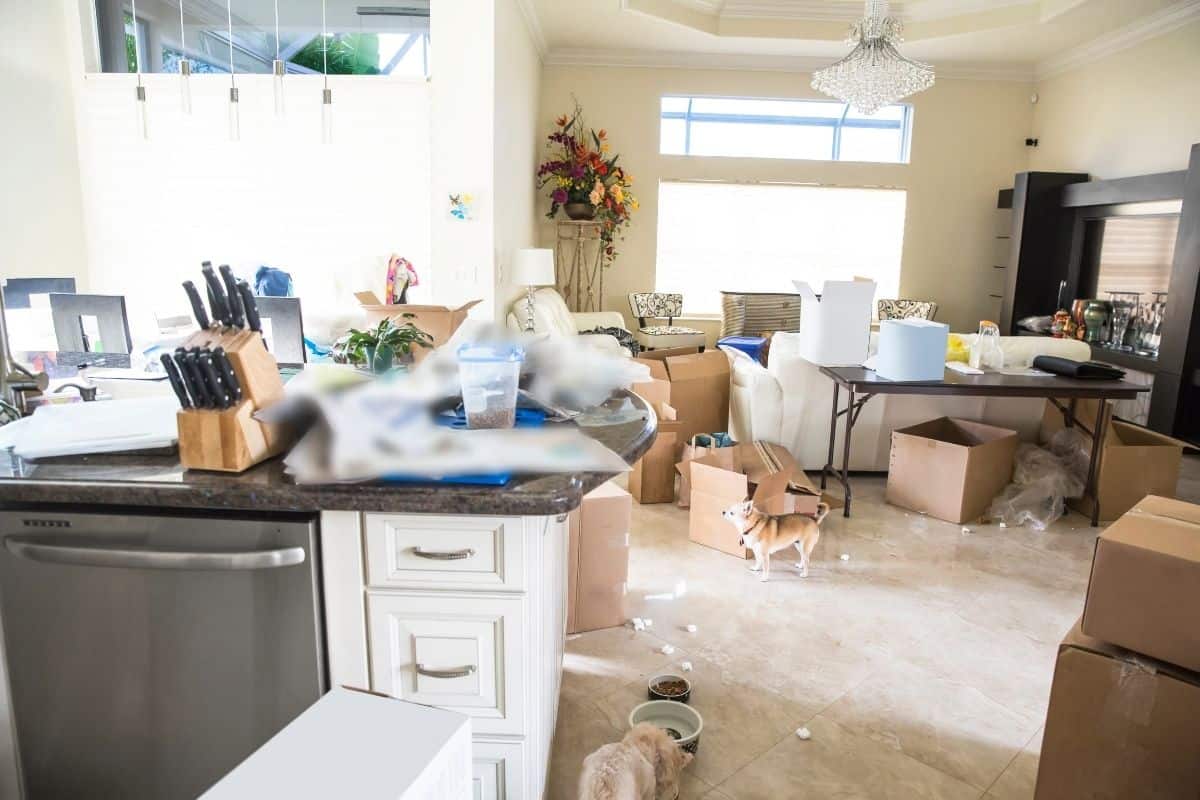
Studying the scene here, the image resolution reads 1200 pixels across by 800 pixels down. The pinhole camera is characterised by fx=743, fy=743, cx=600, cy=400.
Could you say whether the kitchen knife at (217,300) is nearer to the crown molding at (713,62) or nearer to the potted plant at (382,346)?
the potted plant at (382,346)

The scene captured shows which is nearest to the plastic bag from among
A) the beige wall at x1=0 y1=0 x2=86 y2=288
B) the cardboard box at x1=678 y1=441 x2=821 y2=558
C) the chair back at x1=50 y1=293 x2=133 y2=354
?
the cardboard box at x1=678 y1=441 x2=821 y2=558

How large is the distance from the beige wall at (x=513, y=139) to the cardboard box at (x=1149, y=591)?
3776 millimetres

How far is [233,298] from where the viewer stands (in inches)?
48.8

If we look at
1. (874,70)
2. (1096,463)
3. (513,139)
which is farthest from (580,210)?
(1096,463)

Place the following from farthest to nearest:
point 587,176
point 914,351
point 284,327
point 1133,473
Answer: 1. point 587,176
2. point 1133,473
3. point 914,351
4. point 284,327

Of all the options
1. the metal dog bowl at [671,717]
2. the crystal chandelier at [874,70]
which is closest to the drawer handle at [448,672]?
the metal dog bowl at [671,717]

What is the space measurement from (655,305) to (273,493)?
6.25m

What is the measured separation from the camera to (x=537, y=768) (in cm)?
133

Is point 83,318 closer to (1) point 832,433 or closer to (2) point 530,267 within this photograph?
(2) point 530,267

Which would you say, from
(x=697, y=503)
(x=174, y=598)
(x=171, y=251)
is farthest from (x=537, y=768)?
(x=171, y=251)

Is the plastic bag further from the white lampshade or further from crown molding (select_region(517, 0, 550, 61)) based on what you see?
crown molding (select_region(517, 0, 550, 61))

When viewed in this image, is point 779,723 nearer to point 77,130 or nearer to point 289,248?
point 289,248

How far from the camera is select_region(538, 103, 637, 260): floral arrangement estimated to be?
6672 millimetres

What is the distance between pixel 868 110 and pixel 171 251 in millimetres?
4759
